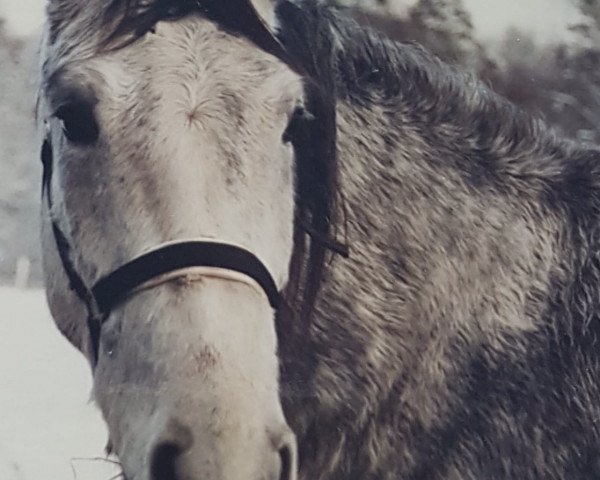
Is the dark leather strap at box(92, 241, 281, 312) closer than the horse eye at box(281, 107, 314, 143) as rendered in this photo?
Yes

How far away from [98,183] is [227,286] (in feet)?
0.55

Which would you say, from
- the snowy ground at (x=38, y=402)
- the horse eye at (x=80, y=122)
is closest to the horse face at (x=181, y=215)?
the horse eye at (x=80, y=122)

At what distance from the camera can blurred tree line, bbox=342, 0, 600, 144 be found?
1.05 metres

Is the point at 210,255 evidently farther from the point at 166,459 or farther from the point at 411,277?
the point at 411,277

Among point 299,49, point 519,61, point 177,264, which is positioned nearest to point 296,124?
point 299,49

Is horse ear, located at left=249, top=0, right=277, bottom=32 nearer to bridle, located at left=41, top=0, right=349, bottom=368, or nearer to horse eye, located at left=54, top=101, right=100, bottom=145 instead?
bridle, located at left=41, top=0, right=349, bottom=368

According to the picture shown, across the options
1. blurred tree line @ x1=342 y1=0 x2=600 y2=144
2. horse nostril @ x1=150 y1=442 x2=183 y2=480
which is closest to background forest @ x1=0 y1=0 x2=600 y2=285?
blurred tree line @ x1=342 y1=0 x2=600 y2=144

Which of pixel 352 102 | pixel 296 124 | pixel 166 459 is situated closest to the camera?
pixel 166 459

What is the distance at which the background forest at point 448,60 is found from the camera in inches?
39.1

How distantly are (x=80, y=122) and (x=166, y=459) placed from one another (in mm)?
338

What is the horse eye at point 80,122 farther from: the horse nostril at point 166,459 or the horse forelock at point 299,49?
the horse nostril at point 166,459

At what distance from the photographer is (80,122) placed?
81 cm

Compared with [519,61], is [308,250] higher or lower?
lower

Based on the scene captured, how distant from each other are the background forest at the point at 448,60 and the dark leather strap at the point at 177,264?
0.74ft
